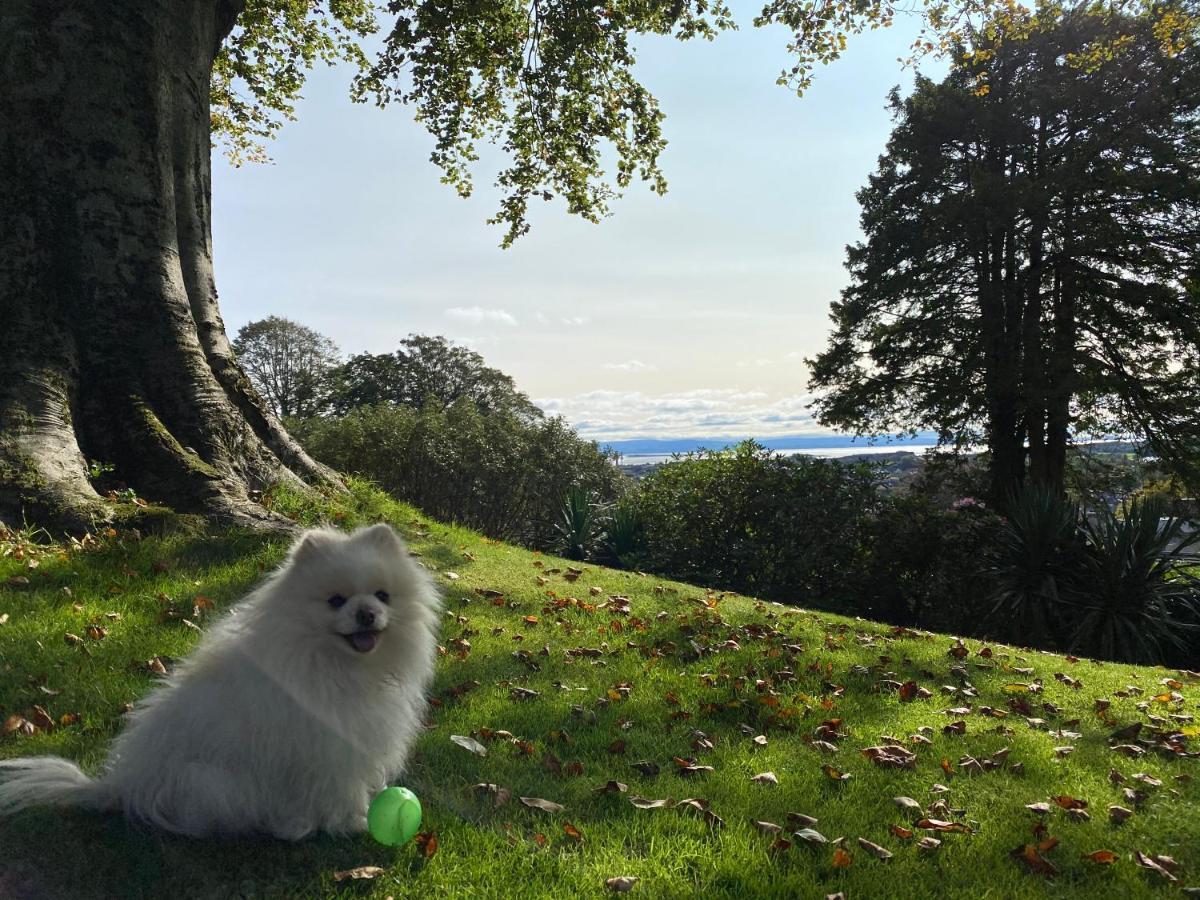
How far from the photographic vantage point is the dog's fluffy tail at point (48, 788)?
9.14 feet

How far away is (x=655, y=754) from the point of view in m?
4.36

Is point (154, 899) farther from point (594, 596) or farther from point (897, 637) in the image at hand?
point (897, 637)

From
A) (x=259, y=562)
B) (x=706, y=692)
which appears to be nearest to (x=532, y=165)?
(x=259, y=562)

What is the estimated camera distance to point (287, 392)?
153ft

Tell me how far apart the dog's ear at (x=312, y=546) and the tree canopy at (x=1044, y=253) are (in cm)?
1831

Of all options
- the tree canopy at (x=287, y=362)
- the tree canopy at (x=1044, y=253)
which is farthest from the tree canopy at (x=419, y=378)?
the tree canopy at (x=1044, y=253)

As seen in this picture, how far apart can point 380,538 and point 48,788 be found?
1.54 metres

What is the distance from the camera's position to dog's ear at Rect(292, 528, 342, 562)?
10.0ft

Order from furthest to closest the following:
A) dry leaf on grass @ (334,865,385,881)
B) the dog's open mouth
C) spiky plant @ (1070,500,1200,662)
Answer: spiky plant @ (1070,500,1200,662) < the dog's open mouth < dry leaf on grass @ (334,865,385,881)

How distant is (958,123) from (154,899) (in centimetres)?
2373

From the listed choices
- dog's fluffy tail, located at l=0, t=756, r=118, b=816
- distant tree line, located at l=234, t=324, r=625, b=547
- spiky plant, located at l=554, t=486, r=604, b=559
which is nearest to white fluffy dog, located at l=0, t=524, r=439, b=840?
dog's fluffy tail, located at l=0, t=756, r=118, b=816

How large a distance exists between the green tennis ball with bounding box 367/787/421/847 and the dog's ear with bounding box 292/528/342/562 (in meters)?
1.02

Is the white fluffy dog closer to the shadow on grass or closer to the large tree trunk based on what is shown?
the shadow on grass

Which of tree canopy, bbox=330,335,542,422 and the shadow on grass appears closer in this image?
the shadow on grass
